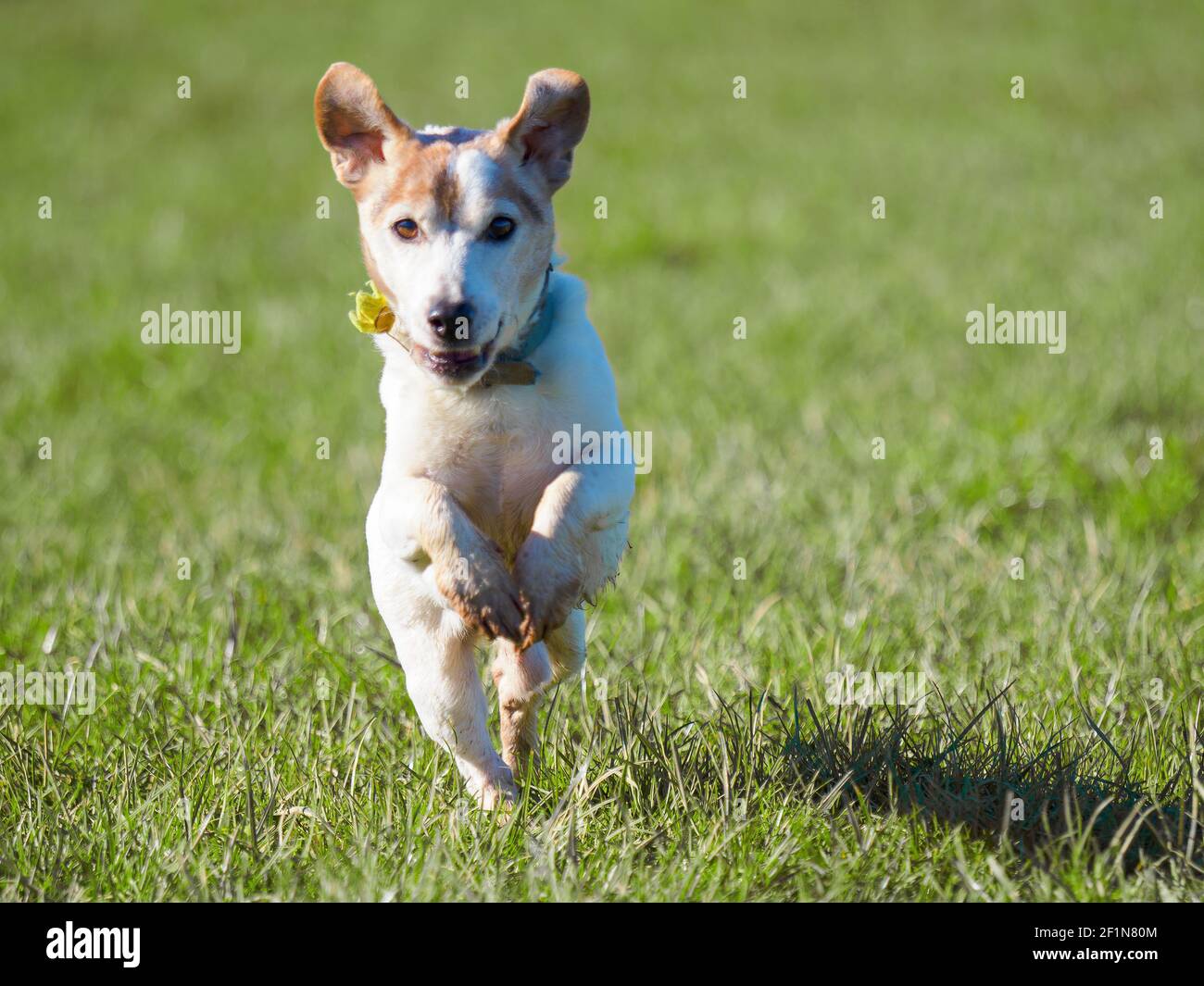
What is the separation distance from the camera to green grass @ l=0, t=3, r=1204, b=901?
10.2 feet

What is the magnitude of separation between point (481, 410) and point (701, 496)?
269 cm

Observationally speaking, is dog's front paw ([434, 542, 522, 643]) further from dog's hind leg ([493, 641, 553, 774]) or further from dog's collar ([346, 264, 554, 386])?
dog's collar ([346, 264, 554, 386])

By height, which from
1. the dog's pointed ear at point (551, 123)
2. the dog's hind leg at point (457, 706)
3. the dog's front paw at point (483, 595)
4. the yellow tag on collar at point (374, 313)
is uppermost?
the dog's pointed ear at point (551, 123)

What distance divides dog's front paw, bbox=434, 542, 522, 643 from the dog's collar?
42 centimetres

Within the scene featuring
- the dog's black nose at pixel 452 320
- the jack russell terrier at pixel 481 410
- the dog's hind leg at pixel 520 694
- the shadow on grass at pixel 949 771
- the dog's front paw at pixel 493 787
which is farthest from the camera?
the dog's hind leg at pixel 520 694

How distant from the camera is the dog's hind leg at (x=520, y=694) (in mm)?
3383

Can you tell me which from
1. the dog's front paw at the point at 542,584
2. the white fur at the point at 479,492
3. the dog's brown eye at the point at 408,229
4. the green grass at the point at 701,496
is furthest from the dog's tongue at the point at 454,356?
the green grass at the point at 701,496

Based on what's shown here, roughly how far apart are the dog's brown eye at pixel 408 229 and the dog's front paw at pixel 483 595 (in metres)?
0.71

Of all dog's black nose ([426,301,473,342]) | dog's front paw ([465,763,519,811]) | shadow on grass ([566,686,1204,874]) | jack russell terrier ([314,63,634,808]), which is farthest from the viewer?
dog's front paw ([465,763,519,811])

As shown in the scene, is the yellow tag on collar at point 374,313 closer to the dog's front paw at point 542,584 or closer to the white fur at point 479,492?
the white fur at point 479,492

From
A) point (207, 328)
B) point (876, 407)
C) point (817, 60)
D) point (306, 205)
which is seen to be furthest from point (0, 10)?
point (876, 407)

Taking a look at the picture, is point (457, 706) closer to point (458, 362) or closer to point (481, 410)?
point (481, 410)

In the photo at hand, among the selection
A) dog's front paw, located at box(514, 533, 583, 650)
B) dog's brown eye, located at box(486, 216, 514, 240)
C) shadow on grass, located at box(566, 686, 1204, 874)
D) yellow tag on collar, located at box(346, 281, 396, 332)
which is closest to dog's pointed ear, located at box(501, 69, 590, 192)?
dog's brown eye, located at box(486, 216, 514, 240)
